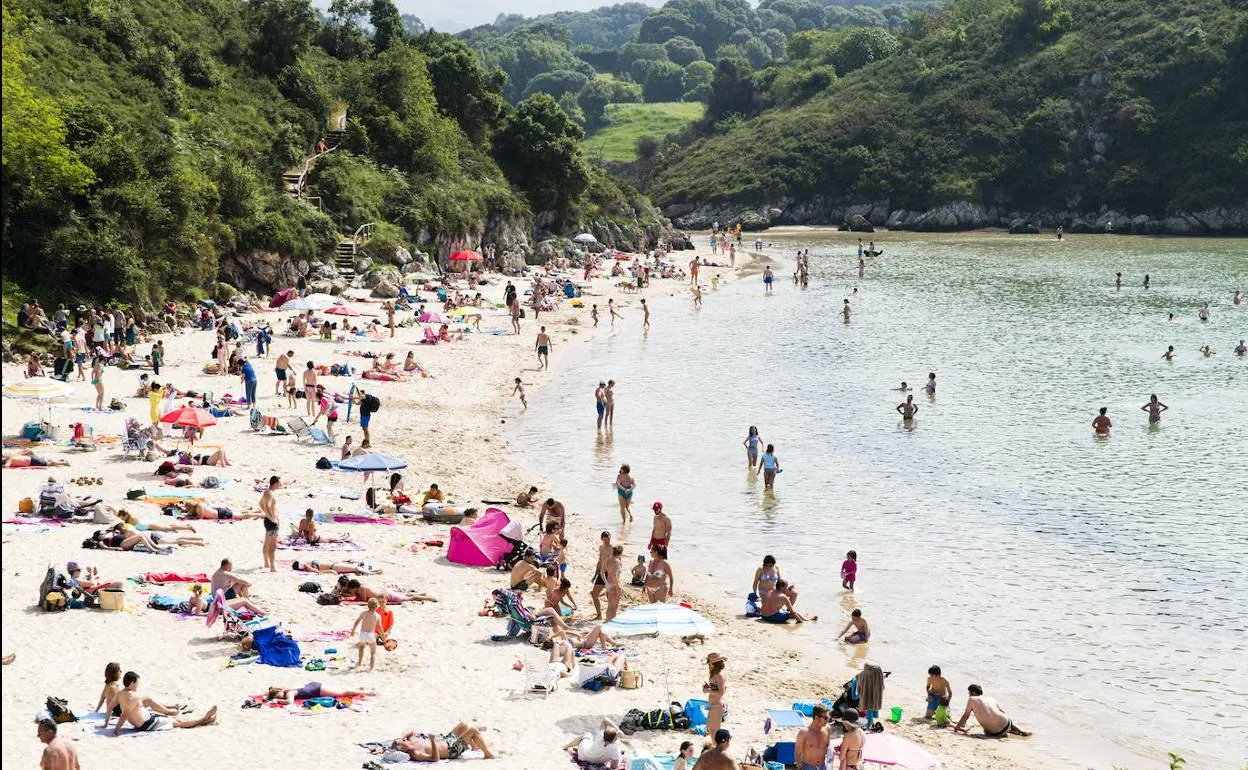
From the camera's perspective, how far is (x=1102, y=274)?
66.8m

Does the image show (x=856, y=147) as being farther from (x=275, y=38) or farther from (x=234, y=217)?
(x=234, y=217)

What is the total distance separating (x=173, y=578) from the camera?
1541 cm

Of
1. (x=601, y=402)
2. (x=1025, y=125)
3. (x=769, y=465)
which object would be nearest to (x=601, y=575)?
(x=769, y=465)

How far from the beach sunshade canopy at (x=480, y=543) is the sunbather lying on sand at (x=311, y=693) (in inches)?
200

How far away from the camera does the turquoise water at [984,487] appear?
15055 mm

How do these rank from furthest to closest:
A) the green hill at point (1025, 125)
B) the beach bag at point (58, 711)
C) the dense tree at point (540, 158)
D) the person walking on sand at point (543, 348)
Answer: the green hill at point (1025, 125) < the dense tree at point (540, 158) < the person walking on sand at point (543, 348) < the beach bag at point (58, 711)

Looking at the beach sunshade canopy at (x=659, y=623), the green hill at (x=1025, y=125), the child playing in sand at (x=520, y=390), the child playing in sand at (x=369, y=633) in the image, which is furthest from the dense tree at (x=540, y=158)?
the child playing in sand at (x=369, y=633)

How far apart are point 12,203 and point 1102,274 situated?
2198 inches

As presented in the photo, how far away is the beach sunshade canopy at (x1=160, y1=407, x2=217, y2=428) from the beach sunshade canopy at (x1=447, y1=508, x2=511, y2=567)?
19.8 feet

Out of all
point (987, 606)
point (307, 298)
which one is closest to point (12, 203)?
point (307, 298)

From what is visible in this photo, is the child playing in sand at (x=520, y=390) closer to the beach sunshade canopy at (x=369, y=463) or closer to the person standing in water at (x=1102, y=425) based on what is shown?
the beach sunshade canopy at (x=369, y=463)

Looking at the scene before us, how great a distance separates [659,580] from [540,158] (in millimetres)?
52641

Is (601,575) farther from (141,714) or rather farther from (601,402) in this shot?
(601,402)

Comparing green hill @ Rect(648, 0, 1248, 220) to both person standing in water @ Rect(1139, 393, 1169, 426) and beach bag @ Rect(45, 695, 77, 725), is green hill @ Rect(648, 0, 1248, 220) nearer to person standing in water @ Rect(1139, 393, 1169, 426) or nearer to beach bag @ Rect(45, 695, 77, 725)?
person standing in water @ Rect(1139, 393, 1169, 426)
